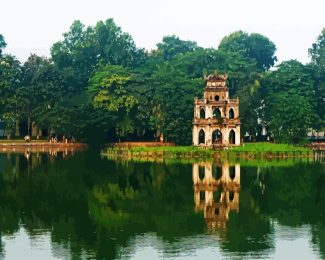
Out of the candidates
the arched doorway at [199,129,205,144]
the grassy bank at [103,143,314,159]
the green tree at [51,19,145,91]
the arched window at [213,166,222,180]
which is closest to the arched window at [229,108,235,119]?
the arched doorway at [199,129,205,144]

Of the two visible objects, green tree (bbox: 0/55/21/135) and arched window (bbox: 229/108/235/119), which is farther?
green tree (bbox: 0/55/21/135)

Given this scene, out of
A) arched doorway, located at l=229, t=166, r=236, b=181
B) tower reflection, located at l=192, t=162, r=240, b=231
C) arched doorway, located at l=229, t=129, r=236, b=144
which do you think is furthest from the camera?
arched doorway, located at l=229, t=129, r=236, b=144

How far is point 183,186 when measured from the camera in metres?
66.0

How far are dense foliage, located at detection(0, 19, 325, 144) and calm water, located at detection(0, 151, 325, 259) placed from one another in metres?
41.2

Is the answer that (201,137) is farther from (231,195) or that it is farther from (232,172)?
(231,195)

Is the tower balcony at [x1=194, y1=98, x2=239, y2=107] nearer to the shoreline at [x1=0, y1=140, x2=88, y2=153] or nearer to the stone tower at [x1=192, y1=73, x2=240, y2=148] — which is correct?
the stone tower at [x1=192, y1=73, x2=240, y2=148]

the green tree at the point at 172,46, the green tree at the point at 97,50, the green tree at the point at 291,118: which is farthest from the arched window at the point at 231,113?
the green tree at the point at 172,46

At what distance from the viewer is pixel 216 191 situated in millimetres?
62812

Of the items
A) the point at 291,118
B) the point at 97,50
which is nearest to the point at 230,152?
the point at 291,118

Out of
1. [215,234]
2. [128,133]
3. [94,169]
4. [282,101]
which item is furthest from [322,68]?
[215,234]

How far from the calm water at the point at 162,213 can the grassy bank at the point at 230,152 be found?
19.8 metres

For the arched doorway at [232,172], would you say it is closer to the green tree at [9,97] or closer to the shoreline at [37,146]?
the shoreline at [37,146]

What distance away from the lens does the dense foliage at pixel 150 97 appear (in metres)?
126

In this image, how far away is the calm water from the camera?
38.8 metres
